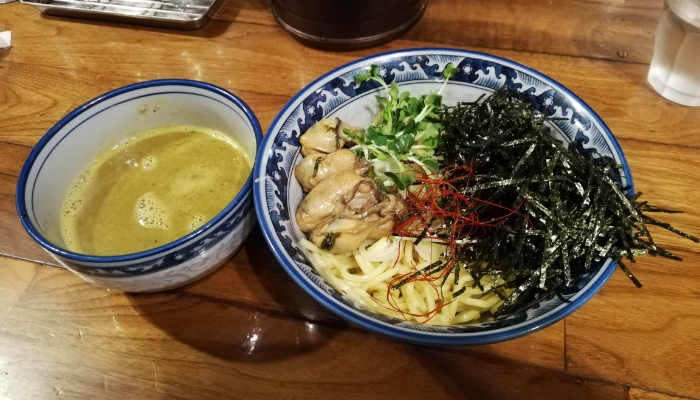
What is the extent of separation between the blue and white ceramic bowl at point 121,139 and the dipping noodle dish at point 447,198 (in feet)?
0.40

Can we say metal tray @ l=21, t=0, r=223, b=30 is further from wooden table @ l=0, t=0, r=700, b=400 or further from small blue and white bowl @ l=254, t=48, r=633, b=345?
small blue and white bowl @ l=254, t=48, r=633, b=345

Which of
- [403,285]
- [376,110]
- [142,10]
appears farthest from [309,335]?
[142,10]

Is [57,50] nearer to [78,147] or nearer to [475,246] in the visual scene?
[78,147]

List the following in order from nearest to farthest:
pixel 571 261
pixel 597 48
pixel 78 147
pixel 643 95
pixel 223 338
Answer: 1. pixel 571 261
2. pixel 223 338
3. pixel 78 147
4. pixel 643 95
5. pixel 597 48

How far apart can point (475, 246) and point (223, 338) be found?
2.55 feet

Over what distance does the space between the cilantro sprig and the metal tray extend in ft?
3.71

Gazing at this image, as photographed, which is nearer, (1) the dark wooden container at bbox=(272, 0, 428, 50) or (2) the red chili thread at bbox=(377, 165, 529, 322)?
(2) the red chili thread at bbox=(377, 165, 529, 322)

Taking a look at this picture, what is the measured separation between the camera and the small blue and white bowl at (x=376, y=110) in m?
1.11

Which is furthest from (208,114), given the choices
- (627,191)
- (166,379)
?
(627,191)

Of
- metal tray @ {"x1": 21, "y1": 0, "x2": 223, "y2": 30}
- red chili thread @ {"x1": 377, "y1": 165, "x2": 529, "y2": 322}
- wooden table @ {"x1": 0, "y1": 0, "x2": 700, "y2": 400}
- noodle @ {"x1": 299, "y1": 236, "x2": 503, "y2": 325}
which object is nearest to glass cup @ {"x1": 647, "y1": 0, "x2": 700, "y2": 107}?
wooden table @ {"x1": 0, "y1": 0, "x2": 700, "y2": 400}

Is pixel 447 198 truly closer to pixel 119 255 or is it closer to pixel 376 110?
pixel 376 110

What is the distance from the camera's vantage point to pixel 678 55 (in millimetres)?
1840

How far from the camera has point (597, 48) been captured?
6.98 ft

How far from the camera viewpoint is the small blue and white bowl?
1.11 metres
